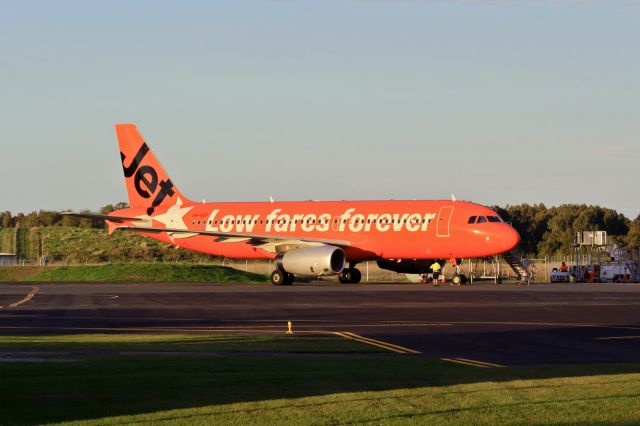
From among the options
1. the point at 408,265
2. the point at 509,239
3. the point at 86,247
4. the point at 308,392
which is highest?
the point at 86,247

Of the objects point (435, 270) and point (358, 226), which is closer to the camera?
point (435, 270)

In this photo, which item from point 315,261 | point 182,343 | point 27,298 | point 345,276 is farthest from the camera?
point 345,276

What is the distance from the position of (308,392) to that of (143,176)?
5426cm

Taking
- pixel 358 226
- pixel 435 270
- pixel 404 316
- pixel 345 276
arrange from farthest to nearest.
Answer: pixel 345 276
pixel 358 226
pixel 435 270
pixel 404 316

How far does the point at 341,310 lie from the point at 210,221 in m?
30.6

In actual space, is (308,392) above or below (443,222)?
below

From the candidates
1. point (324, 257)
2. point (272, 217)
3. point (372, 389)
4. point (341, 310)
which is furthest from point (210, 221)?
point (372, 389)

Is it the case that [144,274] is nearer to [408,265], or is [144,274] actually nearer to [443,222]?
[408,265]

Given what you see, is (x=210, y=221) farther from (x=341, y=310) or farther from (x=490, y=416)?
(x=490, y=416)

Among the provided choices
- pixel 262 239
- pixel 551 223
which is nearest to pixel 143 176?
pixel 262 239

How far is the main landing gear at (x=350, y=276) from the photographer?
6103 centimetres

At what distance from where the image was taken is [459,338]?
81.2ft

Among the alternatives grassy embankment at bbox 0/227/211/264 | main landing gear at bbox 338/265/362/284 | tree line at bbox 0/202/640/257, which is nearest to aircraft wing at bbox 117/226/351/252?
main landing gear at bbox 338/265/362/284

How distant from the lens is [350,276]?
61.0m
